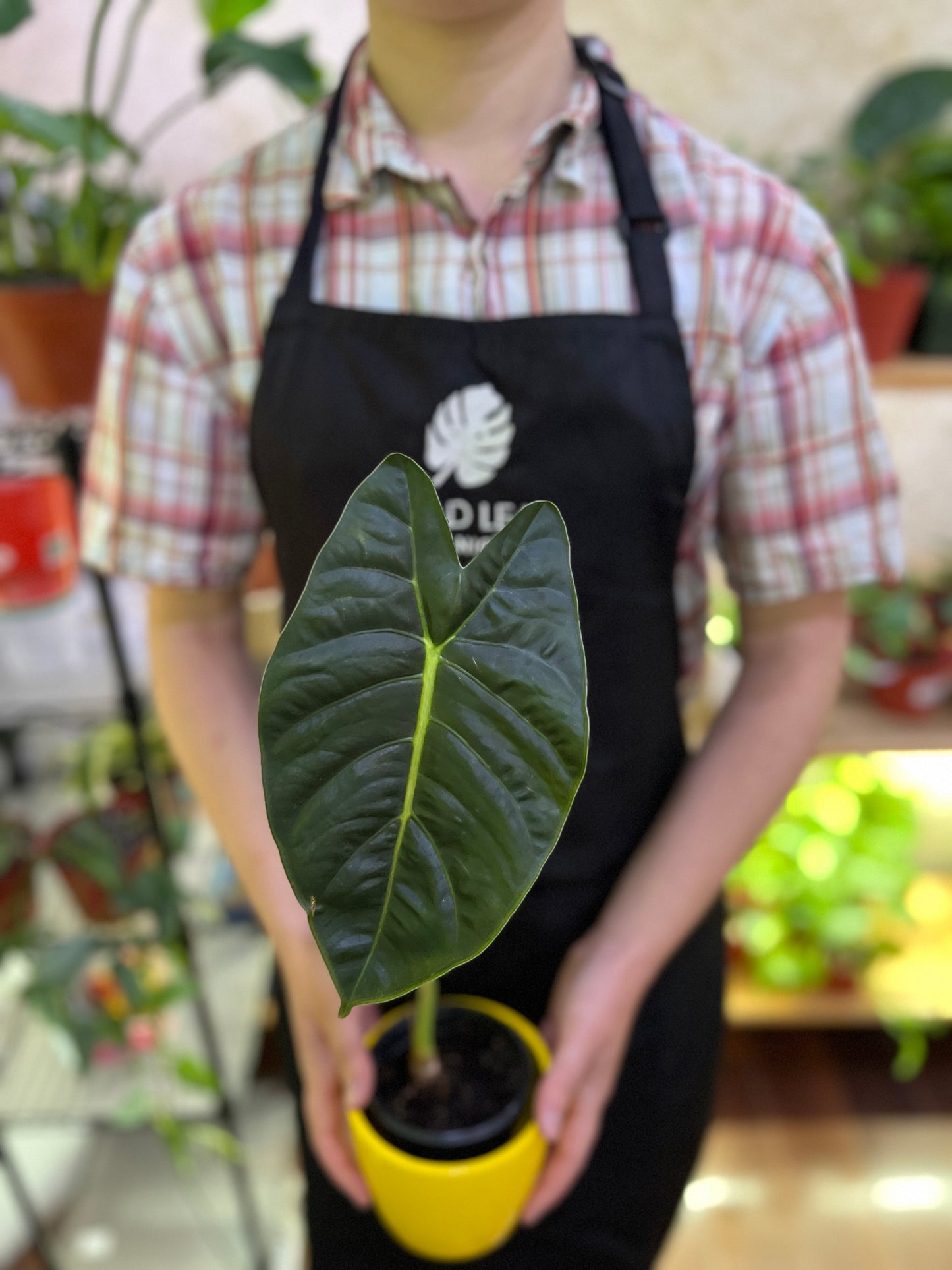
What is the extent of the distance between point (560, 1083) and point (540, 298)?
53cm

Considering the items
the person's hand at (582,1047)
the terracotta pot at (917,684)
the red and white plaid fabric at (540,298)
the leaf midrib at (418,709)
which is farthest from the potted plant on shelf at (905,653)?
the leaf midrib at (418,709)

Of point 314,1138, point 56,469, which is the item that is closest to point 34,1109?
point 314,1138

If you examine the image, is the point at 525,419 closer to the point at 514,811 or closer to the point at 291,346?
the point at 291,346

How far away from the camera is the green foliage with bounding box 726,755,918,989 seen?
5.10 feet

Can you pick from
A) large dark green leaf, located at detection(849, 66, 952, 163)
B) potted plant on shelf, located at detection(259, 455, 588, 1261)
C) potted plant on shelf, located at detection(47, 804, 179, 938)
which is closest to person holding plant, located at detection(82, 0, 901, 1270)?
potted plant on shelf, located at detection(259, 455, 588, 1261)

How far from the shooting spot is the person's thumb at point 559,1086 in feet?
1.89

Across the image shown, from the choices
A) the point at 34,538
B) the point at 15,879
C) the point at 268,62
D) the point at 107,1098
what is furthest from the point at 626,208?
the point at 107,1098

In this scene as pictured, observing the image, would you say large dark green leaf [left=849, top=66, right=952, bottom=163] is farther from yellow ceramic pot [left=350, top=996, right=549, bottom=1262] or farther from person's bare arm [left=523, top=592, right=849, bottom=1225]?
yellow ceramic pot [left=350, top=996, right=549, bottom=1262]

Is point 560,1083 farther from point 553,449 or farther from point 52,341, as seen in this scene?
point 52,341

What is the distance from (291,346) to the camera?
2.14ft

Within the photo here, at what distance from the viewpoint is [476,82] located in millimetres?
612

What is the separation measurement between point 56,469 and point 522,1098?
79 cm

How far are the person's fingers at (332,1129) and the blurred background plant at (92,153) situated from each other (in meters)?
0.74

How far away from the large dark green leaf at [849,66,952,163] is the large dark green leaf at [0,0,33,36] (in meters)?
0.97
